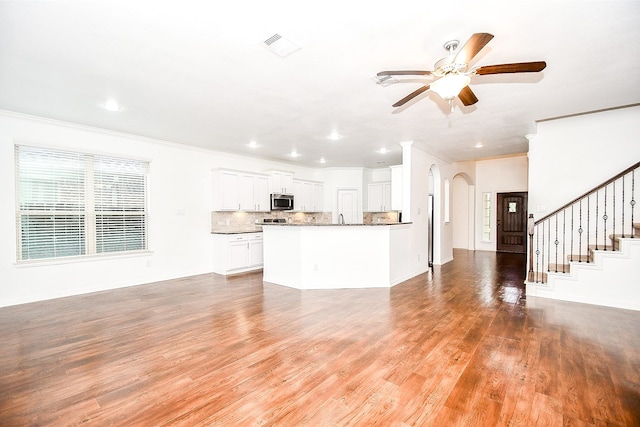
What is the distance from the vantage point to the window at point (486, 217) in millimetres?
9770

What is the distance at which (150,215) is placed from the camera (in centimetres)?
579

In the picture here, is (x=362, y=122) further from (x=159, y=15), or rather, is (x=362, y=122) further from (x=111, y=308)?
(x=111, y=308)

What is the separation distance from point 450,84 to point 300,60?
1.39 meters

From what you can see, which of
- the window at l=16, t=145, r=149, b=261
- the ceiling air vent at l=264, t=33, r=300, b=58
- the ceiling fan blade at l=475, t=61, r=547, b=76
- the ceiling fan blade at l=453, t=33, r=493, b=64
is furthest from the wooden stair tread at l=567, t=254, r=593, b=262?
the window at l=16, t=145, r=149, b=261

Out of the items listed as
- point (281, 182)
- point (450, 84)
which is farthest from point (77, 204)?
point (450, 84)

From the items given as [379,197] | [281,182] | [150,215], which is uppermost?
[281,182]

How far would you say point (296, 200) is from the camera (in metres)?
8.43

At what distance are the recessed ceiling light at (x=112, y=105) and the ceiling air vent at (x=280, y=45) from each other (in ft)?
8.49

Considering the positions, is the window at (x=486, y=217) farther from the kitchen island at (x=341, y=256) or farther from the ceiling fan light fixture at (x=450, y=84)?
the ceiling fan light fixture at (x=450, y=84)

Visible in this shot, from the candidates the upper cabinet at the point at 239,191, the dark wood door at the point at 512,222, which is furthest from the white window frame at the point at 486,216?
the upper cabinet at the point at 239,191

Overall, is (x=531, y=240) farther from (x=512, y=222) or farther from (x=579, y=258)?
(x=512, y=222)

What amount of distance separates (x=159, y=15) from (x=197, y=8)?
325 mm

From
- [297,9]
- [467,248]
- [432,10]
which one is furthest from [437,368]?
[467,248]

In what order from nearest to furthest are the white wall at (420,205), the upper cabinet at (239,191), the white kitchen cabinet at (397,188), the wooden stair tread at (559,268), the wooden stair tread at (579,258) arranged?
1. the wooden stair tread at (579,258)
2. the wooden stair tread at (559,268)
3. the white wall at (420,205)
4. the white kitchen cabinet at (397,188)
5. the upper cabinet at (239,191)
